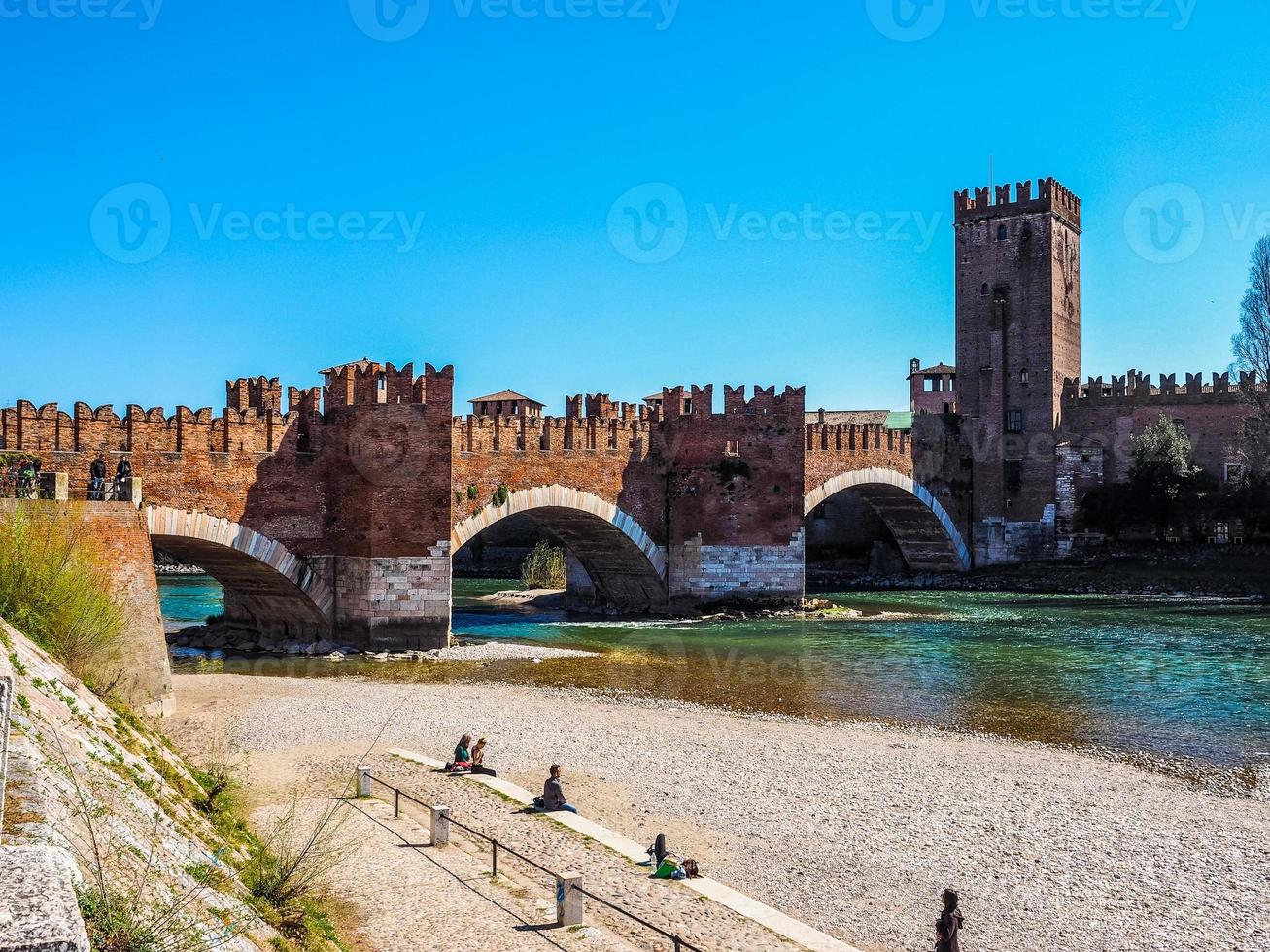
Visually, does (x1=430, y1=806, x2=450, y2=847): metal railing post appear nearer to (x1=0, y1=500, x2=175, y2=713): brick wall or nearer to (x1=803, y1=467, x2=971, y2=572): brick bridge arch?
→ (x1=0, y1=500, x2=175, y2=713): brick wall

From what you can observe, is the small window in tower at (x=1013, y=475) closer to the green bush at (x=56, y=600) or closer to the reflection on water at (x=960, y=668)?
the reflection on water at (x=960, y=668)

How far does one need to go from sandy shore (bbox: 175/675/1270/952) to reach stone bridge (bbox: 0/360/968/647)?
455cm

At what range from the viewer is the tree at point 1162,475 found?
128 ft

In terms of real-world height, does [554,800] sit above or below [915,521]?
below

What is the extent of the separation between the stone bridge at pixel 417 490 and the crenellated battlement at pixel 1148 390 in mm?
20062

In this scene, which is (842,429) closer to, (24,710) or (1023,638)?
(1023,638)

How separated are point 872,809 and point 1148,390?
38.1 metres

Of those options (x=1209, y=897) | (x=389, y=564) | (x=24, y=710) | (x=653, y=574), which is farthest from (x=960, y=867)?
(x=653, y=574)

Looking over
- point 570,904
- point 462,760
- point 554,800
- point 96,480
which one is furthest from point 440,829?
point 96,480

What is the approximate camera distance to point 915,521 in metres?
42.2

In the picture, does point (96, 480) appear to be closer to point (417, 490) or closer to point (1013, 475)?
point (417, 490)

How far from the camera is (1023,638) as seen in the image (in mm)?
25000

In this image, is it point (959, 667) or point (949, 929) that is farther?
point (959, 667)

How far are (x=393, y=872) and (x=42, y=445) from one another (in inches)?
533
